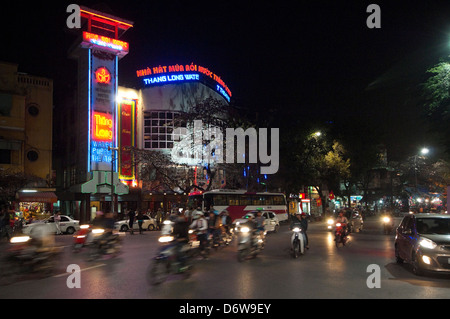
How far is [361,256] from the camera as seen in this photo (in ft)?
48.5

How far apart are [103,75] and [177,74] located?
10.2 meters

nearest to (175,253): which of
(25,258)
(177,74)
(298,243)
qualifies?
(25,258)

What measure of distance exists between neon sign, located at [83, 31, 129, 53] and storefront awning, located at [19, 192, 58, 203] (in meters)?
15.7

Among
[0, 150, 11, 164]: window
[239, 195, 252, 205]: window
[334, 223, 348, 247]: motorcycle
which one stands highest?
[0, 150, 11, 164]: window

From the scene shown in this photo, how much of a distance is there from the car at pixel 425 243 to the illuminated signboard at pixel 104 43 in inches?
1457

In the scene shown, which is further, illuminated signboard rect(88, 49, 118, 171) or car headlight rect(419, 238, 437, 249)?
illuminated signboard rect(88, 49, 118, 171)

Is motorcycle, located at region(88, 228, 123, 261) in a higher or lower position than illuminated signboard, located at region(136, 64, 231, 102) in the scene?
lower

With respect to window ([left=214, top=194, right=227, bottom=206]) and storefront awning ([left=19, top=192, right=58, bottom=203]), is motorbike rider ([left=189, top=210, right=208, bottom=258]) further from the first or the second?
storefront awning ([left=19, top=192, right=58, bottom=203])

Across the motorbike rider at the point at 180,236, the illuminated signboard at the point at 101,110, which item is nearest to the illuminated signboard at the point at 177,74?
the illuminated signboard at the point at 101,110

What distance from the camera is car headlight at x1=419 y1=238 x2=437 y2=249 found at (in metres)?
10.2

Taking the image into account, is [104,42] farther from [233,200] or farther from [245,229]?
[245,229]

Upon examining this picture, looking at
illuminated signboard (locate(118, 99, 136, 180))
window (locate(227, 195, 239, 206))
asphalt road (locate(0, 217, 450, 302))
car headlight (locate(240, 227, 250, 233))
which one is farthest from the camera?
illuminated signboard (locate(118, 99, 136, 180))

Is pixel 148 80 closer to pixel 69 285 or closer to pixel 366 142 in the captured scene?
pixel 366 142

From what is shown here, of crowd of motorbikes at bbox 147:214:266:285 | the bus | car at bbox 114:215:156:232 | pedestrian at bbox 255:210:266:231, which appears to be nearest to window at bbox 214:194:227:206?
the bus
